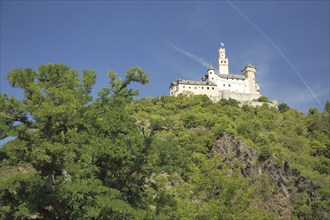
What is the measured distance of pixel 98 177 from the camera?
22.6 meters

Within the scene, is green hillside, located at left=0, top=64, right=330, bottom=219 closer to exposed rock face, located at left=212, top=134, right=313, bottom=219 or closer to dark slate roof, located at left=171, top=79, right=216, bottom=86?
exposed rock face, located at left=212, top=134, right=313, bottom=219

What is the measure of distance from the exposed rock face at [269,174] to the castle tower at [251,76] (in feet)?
164

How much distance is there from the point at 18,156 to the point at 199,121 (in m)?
64.9

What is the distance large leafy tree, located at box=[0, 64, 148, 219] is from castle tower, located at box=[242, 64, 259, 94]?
4075 inches

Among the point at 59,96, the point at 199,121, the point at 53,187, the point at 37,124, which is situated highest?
the point at 199,121

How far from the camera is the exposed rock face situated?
226 ft

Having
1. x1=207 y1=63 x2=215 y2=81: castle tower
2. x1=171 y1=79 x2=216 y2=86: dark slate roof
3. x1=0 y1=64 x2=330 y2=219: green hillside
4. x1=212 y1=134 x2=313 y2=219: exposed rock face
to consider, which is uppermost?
x1=207 y1=63 x2=215 y2=81: castle tower

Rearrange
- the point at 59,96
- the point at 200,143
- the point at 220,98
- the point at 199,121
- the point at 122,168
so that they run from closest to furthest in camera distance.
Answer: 1. the point at 59,96
2. the point at 122,168
3. the point at 200,143
4. the point at 199,121
5. the point at 220,98

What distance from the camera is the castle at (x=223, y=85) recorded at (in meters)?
110

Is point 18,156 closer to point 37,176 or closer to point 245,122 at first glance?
point 37,176

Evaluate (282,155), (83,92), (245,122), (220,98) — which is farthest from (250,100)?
(83,92)

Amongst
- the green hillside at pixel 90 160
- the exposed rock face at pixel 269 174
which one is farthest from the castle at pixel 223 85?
the green hillside at pixel 90 160

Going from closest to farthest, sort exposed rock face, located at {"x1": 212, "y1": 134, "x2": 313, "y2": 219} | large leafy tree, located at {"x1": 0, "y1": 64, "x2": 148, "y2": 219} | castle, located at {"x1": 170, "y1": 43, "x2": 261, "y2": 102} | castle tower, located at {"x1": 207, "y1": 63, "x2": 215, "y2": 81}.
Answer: large leafy tree, located at {"x1": 0, "y1": 64, "x2": 148, "y2": 219}
exposed rock face, located at {"x1": 212, "y1": 134, "x2": 313, "y2": 219}
castle, located at {"x1": 170, "y1": 43, "x2": 261, "y2": 102}
castle tower, located at {"x1": 207, "y1": 63, "x2": 215, "y2": 81}

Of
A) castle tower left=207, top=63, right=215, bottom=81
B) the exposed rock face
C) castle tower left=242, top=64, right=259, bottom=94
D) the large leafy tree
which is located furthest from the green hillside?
castle tower left=242, top=64, right=259, bottom=94
